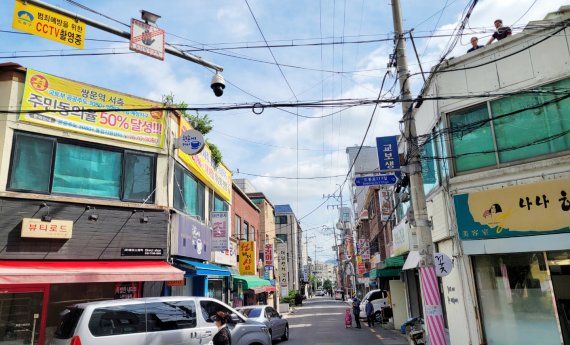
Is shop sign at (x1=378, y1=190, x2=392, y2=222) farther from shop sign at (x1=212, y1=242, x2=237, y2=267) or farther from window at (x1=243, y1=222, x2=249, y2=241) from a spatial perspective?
window at (x1=243, y1=222, x2=249, y2=241)

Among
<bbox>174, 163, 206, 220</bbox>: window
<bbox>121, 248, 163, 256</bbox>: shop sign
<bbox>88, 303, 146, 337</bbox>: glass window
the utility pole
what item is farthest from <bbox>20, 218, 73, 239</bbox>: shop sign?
the utility pole

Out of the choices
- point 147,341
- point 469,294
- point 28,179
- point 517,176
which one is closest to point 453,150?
point 517,176

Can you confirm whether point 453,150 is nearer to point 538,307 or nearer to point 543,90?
point 543,90

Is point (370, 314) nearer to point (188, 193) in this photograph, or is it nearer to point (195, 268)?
point (195, 268)

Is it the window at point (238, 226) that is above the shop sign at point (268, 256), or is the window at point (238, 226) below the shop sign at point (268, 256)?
above

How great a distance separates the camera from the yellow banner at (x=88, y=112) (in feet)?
37.5

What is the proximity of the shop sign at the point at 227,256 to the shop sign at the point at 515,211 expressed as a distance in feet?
38.7

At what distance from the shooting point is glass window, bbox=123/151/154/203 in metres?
13.1

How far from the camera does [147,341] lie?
8.03 meters

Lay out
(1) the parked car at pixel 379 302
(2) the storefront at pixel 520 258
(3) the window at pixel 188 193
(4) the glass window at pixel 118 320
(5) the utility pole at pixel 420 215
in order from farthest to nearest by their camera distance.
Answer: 1. (1) the parked car at pixel 379 302
2. (3) the window at pixel 188 193
3. (2) the storefront at pixel 520 258
4. (5) the utility pole at pixel 420 215
5. (4) the glass window at pixel 118 320

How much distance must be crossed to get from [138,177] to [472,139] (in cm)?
1037

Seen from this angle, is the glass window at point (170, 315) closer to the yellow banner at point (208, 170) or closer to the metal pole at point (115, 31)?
the metal pole at point (115, 31)

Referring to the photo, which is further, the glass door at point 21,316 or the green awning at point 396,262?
the green awning at point 396,262

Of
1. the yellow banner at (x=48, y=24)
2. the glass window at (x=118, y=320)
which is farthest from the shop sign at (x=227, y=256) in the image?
the yellow banner at (x=48, y=24)
